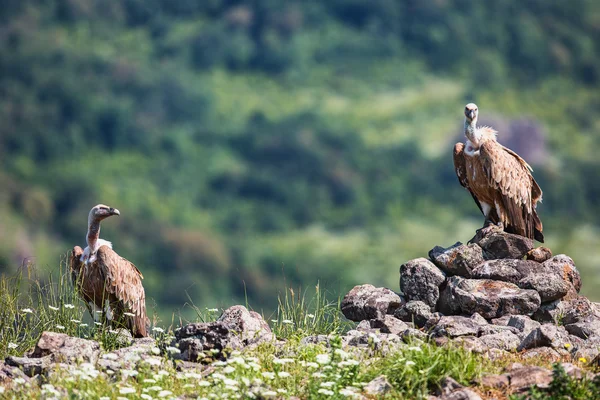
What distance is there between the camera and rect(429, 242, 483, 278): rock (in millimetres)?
13516

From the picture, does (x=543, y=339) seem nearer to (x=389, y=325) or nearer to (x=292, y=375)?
(x=389, y=325)

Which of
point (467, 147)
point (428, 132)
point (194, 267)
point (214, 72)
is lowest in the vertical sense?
point (467, 147)

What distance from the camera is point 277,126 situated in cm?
9000

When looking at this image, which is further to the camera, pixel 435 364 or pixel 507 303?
pixel 507 303

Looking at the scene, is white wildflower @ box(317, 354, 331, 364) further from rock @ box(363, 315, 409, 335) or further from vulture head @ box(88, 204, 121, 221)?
vulture head @ box(88, 204, 121, 221)

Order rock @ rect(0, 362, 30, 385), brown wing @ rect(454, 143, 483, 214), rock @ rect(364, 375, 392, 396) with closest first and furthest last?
1. rock @ rect(364, 375, 392, 396)
2. rock @ rect(0, 362, 30, 385)
3. brown wing @ rect(454, 143, 483, 214)

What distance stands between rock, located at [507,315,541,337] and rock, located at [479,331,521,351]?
1.27 feet

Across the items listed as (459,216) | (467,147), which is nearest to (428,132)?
(459,216)

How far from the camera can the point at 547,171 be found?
8050 cm

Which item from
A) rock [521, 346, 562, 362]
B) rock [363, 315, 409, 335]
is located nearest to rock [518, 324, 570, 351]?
rock [521, 346, 562, 362]

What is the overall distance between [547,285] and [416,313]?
1562 millimetres

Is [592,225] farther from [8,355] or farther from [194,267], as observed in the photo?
[8,355]

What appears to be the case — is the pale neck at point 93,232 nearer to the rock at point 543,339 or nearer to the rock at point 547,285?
the rock at point 547,285

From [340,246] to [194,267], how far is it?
999 cm
